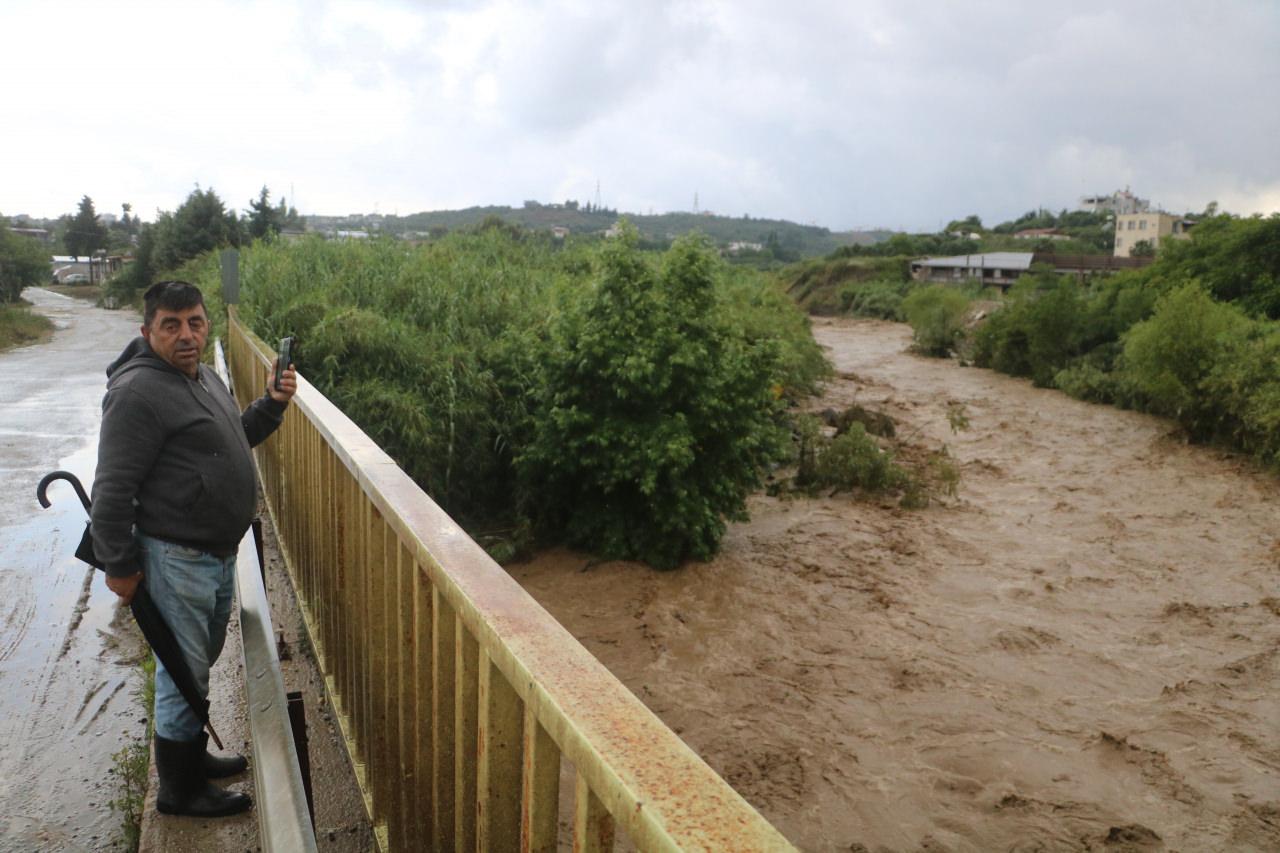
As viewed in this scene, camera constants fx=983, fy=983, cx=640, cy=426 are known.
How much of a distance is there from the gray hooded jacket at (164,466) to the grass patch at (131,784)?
3.50 feet

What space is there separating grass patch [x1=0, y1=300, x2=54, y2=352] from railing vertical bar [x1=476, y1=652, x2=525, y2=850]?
2503 centimetres

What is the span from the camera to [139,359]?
3.01 m

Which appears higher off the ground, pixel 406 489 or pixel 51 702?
pixel 406 489

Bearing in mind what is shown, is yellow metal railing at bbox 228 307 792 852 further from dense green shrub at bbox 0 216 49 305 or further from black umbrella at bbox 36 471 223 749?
dense green shrub at bbox 0 216 49 305

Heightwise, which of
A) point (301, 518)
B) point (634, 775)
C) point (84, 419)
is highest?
point (634, 775)

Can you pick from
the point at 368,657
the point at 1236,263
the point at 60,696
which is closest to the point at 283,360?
the point at 368,657

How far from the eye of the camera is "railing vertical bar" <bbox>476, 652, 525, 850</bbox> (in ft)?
5.27

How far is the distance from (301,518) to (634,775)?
3388 millimetres

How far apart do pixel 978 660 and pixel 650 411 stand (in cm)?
405

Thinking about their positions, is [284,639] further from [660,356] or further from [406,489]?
[660,356]

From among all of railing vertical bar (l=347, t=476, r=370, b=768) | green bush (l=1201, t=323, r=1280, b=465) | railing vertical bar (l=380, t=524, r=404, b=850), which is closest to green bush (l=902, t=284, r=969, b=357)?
green bush (l=1201, t=323, r=1280, b=465)

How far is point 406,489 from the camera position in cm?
234

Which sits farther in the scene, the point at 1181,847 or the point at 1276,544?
the point at 1276,544

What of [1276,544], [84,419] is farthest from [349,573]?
[1276,544]
